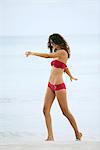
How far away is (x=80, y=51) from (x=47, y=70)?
0.30 metres

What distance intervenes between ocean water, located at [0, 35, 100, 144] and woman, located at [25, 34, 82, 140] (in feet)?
0.31

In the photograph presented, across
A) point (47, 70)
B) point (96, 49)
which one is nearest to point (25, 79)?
point (47, 70)

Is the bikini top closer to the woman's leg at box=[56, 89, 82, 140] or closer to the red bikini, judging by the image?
the red bikini

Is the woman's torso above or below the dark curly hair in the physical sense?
below

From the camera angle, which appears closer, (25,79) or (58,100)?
(58,100)

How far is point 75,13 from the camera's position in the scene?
10.6 ft

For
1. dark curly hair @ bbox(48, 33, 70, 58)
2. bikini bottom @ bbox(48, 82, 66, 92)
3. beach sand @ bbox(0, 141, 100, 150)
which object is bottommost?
beach sand @ bbox(0, 141, 100, 150)

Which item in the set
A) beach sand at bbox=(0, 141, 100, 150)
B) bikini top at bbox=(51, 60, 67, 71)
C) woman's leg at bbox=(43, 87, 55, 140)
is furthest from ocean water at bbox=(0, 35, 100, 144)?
beach sand at bbox=(0, 141, 100, 150)

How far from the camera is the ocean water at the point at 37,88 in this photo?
3145mm

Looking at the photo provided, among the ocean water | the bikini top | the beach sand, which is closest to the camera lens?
the beach sand

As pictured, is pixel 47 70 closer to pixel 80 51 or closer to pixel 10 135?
pixel 80 51

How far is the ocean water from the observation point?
10.3 feet

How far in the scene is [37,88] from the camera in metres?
3.18

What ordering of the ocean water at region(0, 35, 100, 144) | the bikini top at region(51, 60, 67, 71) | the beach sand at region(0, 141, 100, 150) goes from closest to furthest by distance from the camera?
the beach sand at region(0, 141, 100, 150), the bikini top at region(51, 60, 67, 71), the ocean water at region(0, 35, 100, 144)
